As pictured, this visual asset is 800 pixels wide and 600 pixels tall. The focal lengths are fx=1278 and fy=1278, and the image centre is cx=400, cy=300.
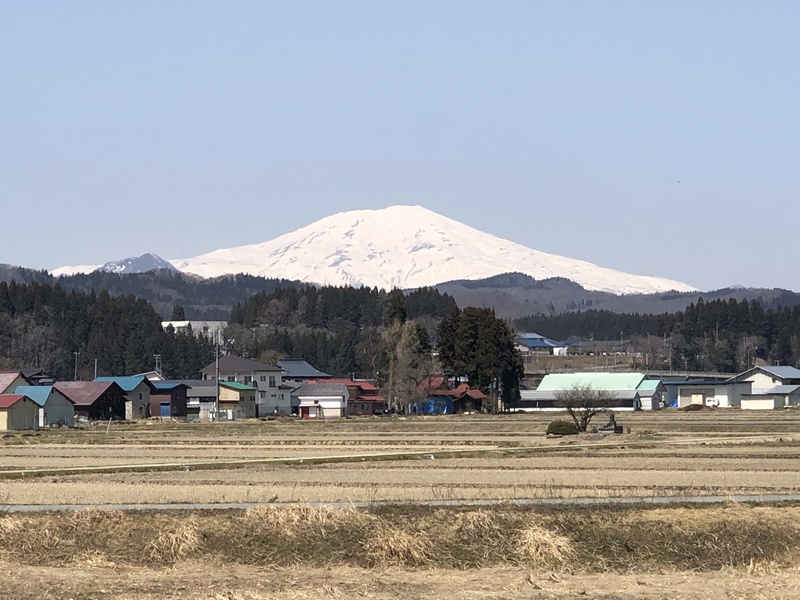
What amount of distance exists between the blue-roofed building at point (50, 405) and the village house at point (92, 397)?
19.4 feet

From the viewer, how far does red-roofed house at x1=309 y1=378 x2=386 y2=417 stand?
119 meters

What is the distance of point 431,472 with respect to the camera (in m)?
36.2

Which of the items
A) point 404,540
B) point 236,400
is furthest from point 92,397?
point 404,540

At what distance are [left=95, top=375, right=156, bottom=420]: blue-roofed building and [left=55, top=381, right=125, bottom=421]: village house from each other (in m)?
5.31

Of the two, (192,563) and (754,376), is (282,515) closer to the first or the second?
(192,563)

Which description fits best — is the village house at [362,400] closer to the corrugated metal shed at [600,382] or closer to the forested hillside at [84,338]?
the corrugated metal shed at [600,382]

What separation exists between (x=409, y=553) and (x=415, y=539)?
0.43 m

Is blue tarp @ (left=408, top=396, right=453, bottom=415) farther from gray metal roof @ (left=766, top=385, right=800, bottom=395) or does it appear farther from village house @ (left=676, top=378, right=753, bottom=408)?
gray metal roof @ (left=766, top=385, right=800, bottom=395)

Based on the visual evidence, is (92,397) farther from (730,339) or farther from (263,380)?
(730,339)

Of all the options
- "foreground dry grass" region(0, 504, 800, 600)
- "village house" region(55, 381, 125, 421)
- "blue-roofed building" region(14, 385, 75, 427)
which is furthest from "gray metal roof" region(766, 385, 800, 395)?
"foreground dry grass" region(0, 504, 800, 600)

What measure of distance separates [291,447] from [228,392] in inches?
2410

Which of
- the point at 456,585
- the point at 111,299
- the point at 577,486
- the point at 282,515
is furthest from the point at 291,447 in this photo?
the point at 111,299

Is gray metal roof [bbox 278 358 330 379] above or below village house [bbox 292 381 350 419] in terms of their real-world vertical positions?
above

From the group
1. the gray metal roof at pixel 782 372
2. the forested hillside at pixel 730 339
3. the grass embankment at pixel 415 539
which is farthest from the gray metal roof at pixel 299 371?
the grass embankment at pixel 415 539
